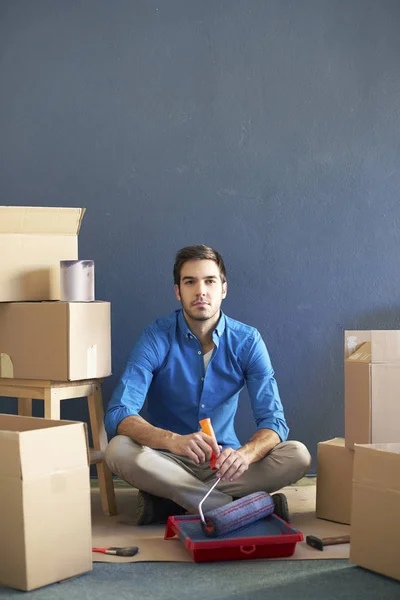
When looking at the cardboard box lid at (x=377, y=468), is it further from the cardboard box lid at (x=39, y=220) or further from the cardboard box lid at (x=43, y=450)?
the cardboard box lid at (x=39, y=220)

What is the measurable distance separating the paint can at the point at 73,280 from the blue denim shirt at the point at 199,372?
30cm

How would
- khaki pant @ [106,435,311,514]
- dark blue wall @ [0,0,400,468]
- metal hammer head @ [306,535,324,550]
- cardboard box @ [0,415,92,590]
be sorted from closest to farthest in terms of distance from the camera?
1. cardboard box @ [0,415,92,590]
2. metal hammer head @ [306,535,324,550]
3. khaki pant @ [106,435,311,514]
4. dark blue wall @ [0,0,400,468]

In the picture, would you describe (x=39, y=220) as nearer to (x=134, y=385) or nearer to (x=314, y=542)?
(x=134, y=385)

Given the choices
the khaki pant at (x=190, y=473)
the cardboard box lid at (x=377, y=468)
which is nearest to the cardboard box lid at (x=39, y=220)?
the khaki pant at (x=190, y=473)

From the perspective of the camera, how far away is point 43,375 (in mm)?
2900

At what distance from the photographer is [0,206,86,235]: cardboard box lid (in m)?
2.92

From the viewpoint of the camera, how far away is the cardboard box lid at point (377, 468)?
221 cm

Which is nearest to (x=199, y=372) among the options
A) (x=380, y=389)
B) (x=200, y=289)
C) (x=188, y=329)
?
(x=188, y=329)

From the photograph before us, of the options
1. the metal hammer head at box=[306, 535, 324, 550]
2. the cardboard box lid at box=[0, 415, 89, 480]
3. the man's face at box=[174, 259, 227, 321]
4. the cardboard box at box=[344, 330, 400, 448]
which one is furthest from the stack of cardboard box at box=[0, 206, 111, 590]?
the cardboard box at box=[344, 330, 400, 448]

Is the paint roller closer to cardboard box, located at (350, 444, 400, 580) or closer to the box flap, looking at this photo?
cardboard box, located at (350, 444, 400, 580)

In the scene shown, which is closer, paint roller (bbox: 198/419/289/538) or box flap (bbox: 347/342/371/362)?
paint roller (bbox: 198/419/289/538)

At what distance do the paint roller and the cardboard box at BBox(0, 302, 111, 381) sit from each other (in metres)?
0.53

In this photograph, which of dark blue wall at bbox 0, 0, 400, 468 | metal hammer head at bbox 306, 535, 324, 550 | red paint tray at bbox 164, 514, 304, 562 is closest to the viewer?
red paint tray at bbox 164, 514, 304, 562

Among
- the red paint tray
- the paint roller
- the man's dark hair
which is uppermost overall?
the man's dark hair
